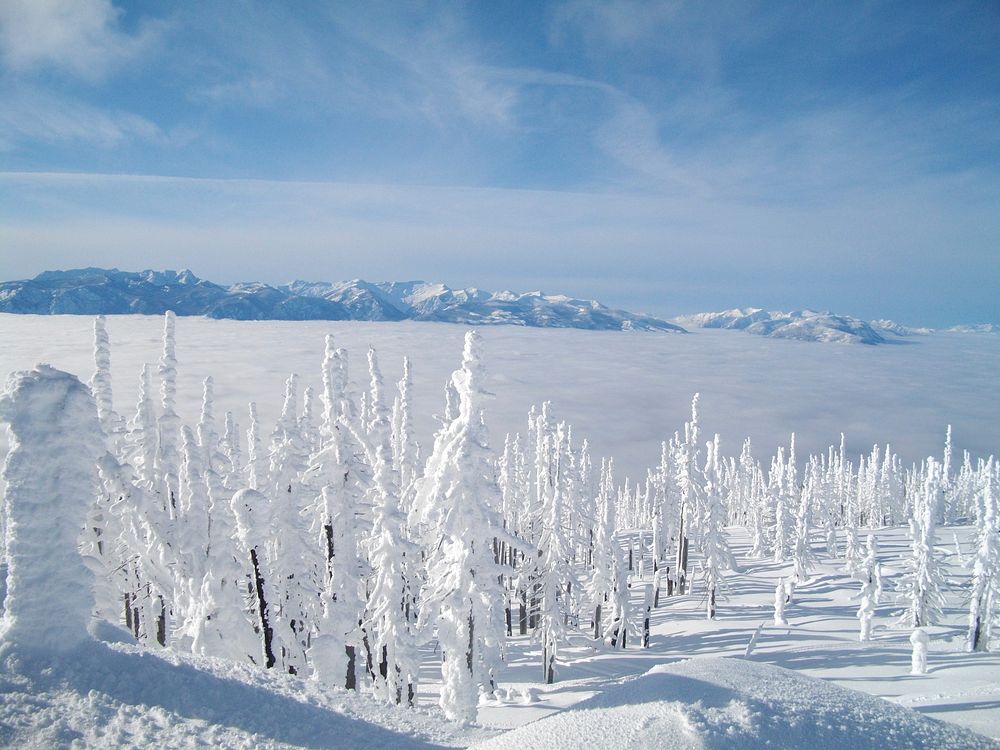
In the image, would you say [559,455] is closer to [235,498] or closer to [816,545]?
[235,498]

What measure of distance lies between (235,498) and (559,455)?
24.6 m

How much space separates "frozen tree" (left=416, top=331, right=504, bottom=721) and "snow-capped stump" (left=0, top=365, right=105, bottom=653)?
10.5 meters

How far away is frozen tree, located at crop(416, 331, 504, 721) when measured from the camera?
20156 millimetres

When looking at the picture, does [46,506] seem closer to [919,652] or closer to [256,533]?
[256,533]

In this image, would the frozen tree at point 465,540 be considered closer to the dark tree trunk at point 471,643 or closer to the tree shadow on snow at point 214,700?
the dark tree trunk at point 471,643

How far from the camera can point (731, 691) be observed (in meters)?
12.1

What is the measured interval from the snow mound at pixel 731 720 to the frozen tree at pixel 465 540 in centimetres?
826

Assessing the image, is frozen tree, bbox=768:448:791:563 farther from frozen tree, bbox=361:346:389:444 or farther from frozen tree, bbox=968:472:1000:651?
frozen tree, bbox=361:346:389:444

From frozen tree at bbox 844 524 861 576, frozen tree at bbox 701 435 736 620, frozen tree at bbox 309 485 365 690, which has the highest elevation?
frozen tree at bbox 309 485 365 690

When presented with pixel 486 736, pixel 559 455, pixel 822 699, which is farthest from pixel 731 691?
pixel 559 455

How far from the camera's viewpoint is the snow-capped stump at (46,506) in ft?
43.7

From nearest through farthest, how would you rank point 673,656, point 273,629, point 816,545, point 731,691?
point 731,691 < point 273,629 < point 673,656 < point 816,545

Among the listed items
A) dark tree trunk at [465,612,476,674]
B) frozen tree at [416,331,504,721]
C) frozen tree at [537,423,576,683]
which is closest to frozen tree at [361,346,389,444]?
frozen tree at [416,331,504,721]

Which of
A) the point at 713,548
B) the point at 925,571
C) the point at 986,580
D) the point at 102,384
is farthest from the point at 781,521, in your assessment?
the point at 102,384
